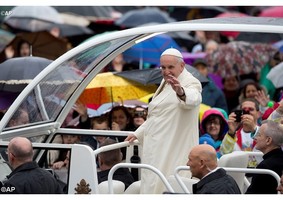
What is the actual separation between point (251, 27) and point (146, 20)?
53.5ft

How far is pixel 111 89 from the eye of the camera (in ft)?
50.6

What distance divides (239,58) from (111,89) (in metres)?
6.25

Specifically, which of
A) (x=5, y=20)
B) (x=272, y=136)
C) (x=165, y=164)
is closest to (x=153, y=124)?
(x=165, y=164)

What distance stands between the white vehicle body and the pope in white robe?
1.26ft

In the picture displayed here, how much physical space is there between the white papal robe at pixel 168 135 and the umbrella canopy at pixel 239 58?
9.84 m

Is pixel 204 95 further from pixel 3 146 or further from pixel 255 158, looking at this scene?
pixel 3 146

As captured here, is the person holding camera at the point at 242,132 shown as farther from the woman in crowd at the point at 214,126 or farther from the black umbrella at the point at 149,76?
the black umbrella at the point at 149,76

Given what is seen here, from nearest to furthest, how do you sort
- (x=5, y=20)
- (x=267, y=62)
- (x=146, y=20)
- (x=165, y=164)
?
(x=165, y=164) < (x=267, y=62) < (x=5, y=20) < (x=146, y=20)

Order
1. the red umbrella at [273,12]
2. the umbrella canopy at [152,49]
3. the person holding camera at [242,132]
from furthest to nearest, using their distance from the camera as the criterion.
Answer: the red umbrella at [273,12] < the umbrella canopy at [152,49] < the person holding camera at [242,132]

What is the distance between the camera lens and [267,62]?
21.1 metres

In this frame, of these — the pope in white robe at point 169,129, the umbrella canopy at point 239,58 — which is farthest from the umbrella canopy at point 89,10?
the pope in white robe at point 169,129

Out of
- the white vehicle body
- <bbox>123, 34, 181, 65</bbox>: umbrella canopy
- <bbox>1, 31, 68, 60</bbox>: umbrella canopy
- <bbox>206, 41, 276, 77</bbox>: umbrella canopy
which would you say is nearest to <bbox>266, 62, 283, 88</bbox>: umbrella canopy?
the white vehicle body

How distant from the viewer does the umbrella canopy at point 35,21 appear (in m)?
25.0

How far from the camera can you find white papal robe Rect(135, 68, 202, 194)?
1084 cm
